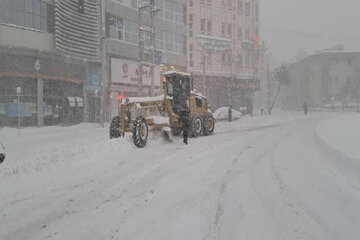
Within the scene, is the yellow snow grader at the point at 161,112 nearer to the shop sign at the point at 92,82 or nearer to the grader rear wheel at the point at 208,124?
the grader rear wheel at the point at 208,124

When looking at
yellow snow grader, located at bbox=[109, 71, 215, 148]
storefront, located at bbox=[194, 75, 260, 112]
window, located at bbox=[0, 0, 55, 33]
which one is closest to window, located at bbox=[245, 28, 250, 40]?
storefront, located at bbox=[194, 75, 260, 112]

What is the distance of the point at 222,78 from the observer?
49.2 metres

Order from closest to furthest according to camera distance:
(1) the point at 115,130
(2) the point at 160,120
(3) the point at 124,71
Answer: (2) the point at 160,120 < (1) the point at 115,130 < (3) the point at 124,71

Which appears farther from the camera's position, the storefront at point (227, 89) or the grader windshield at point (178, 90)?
the storefront at point (227, 89)

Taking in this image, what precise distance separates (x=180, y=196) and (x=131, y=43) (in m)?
30.2

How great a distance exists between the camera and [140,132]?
1194 cm

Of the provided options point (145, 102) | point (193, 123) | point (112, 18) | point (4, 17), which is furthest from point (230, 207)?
point (112, 18)

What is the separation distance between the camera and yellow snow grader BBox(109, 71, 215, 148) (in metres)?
12.3

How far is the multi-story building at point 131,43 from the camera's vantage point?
105ft

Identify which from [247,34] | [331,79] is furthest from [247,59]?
[331,79]

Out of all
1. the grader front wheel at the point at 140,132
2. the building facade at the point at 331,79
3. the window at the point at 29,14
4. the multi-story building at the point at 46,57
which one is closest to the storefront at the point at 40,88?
the multi-story building at the point at 46,57

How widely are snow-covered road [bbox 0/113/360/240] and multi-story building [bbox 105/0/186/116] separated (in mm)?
19629

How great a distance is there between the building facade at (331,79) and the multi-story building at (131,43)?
3255cm

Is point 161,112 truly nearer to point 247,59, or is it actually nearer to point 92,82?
point 92,82
